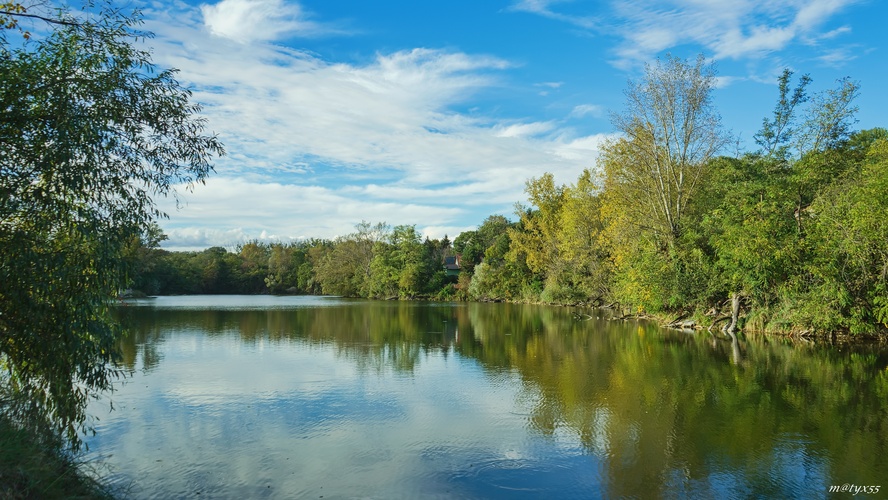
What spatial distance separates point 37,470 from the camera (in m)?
6.24

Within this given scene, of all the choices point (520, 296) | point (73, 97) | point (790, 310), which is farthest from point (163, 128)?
point (520, 296)

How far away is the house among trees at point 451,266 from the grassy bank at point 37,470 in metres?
67.7

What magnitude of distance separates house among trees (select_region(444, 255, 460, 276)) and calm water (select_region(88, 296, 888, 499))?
183 feet

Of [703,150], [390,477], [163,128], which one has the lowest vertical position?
[390,477]

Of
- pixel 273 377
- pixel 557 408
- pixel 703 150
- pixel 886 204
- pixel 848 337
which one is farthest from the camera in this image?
pixel 703 150

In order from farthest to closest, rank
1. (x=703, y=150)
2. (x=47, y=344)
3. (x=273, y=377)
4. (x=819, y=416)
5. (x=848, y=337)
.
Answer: (x=703, y=150) → (x=848, y=337) → (x=273, y=377) → (x=819, y=416) → (x=47, y=344)

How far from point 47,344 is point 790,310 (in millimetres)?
26062

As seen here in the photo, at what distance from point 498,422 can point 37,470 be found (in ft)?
25.7

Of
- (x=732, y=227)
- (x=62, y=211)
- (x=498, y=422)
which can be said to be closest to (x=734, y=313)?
(x=732, y=227)

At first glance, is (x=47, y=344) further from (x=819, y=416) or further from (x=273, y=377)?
(x=819, y=416)

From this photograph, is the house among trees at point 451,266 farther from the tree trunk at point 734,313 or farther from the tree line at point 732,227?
the tree trunk at point 734,313

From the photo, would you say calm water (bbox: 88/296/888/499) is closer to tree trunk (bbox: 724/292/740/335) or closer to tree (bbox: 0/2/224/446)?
tree (bbox: 0/2/224/446)

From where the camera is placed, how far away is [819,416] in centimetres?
1165

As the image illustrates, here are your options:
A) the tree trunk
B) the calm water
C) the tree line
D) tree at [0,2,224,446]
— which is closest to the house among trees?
the tree line
